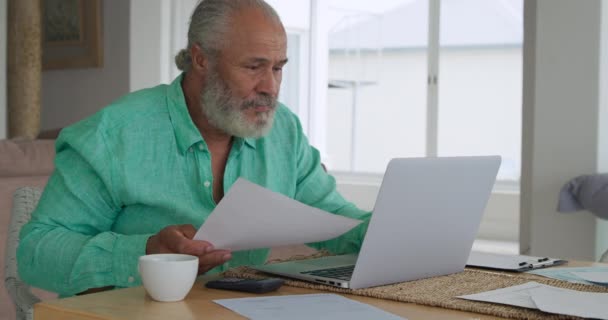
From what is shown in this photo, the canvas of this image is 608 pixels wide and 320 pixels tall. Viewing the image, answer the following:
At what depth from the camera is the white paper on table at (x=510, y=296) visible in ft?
3.61

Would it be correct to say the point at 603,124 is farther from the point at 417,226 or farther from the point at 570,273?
the point at 417,226

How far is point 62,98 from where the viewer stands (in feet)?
19.5

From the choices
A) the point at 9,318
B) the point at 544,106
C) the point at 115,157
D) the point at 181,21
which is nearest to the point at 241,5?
the point at 115,157

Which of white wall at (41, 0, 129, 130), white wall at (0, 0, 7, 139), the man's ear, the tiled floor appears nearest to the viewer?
the man's ear

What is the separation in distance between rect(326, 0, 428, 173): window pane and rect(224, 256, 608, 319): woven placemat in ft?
23.2

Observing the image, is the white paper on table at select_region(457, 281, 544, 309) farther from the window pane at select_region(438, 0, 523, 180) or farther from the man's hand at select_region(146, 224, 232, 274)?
the window pane at select_region(438, 0, 523, 180)

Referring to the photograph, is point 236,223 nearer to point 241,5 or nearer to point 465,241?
point 465,241

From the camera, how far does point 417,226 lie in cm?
125

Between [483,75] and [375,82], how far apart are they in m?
1.19

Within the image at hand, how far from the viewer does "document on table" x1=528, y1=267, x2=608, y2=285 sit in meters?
1.33

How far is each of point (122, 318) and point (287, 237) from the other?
34 centimetres

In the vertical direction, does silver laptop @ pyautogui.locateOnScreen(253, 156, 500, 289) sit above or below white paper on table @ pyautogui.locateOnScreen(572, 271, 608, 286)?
above

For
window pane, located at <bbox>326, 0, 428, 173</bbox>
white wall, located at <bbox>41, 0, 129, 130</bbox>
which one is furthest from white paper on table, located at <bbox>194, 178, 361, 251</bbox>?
window pane, located at <bbox>326, 0, 428, 173</bbox>

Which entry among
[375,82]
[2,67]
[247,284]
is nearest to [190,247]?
[247,284]
